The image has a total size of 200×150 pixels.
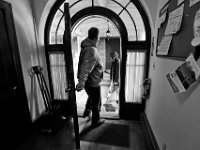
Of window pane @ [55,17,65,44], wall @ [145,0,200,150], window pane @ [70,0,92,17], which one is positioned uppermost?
window pane @ [70,0,92,17]

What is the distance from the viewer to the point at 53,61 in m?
2.10

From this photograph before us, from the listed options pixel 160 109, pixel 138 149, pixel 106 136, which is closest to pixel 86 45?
pixel 160 109

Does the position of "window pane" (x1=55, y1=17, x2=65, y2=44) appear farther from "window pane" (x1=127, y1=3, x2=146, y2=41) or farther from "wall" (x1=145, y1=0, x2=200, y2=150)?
"wall" (x1=145, y1=0, x2=200, y2=150)

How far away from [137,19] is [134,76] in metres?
0.95

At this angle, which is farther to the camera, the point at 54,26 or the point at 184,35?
the point at 54,26

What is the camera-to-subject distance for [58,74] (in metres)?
2.14

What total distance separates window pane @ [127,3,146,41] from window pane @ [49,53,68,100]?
1416 mm

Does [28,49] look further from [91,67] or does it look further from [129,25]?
[129,25]

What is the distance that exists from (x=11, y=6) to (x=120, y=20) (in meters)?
1.53

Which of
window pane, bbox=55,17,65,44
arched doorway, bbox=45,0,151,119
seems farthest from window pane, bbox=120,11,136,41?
window pane, bbox=55,17,65,44

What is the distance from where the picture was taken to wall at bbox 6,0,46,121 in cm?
153

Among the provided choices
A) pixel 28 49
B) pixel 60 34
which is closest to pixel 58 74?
pixel 28 49

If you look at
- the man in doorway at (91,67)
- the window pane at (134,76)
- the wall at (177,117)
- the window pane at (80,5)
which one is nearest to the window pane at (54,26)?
the window pane at (80,5)

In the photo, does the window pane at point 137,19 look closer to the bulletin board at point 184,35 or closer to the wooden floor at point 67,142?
the bulletin board at point 184,35
